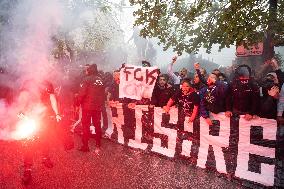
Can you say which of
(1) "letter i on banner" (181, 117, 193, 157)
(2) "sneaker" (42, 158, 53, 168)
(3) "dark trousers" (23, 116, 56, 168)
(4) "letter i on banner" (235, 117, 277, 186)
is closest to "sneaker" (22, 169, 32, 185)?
(3) "dark trousers" (23, 116, 56, 168)

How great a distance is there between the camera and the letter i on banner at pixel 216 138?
6.95 meters

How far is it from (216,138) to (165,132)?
1.48 m

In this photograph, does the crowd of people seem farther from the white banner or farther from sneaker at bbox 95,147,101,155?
the white banner

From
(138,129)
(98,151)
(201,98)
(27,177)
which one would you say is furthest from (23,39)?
(201,98)

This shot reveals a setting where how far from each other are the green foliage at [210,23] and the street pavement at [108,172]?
4920mm

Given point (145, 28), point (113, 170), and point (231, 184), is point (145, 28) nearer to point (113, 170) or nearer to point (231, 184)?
point (113, 170)

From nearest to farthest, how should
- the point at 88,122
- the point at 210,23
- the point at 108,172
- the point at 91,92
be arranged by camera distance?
the point at 108,172, the point at 91,92, the point at 88,122, the point at 210,23

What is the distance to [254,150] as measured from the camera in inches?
255

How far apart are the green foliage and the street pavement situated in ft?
16.1

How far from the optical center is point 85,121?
8508 mm

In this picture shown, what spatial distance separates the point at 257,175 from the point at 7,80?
29.6 ft

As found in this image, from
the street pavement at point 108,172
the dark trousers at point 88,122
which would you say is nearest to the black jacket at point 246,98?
the street pavement at point 108,172

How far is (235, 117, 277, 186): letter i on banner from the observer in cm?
622

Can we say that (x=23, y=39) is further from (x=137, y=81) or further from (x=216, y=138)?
(x=216, y=138)
